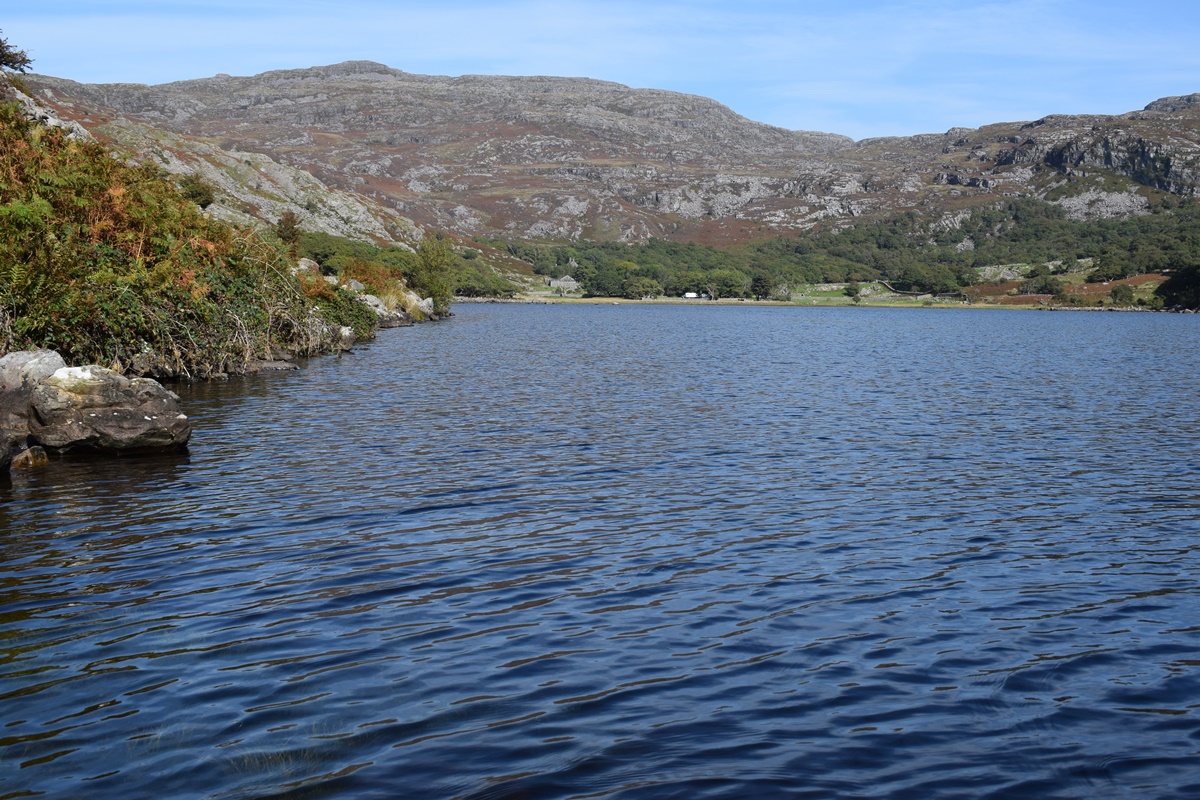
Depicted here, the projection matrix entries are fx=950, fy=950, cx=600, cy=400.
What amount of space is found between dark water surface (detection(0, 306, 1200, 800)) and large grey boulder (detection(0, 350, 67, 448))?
292cm

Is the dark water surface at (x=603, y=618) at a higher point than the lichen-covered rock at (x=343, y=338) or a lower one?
lower

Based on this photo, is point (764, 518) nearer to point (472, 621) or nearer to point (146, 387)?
point (472, 621)

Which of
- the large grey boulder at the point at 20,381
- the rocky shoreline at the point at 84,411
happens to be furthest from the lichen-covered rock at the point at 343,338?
the rocky shoreline at the point at 84,411

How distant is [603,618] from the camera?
13766 mm

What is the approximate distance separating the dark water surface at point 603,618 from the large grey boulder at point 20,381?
2919 millimetres

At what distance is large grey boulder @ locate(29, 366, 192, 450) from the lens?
2555cm

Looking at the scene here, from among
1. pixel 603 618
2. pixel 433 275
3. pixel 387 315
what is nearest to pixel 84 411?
pixel 603 618

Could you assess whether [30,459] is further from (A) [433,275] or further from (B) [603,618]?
(A) [433,275]

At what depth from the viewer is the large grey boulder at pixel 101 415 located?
1006 inches

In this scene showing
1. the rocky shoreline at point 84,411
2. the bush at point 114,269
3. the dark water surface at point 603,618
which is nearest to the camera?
the dark water surface at point 603,618

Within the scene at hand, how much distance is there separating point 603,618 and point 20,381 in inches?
804

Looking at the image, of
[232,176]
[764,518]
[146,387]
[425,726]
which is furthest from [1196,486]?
[232,176]

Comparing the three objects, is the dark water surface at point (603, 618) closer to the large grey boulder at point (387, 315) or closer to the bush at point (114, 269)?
the bush at point (114, 269)

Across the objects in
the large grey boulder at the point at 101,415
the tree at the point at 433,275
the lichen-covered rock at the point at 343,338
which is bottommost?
the large grey boulder at the point at 101,415
